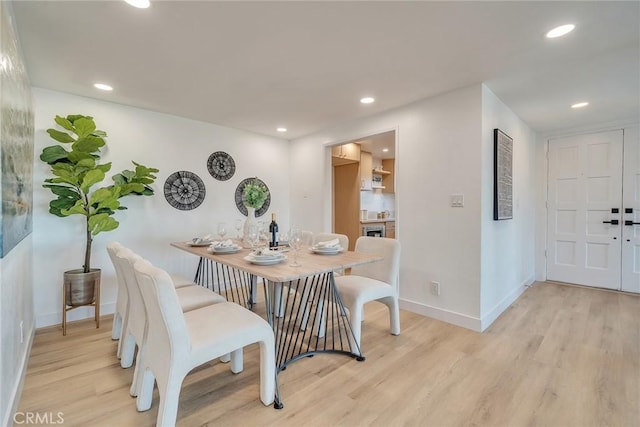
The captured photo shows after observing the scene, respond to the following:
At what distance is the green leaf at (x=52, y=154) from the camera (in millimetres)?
2574

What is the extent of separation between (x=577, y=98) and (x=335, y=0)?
3.06 meters

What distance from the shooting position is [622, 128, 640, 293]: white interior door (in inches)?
145

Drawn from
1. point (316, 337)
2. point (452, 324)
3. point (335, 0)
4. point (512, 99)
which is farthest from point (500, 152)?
point (316, 337)

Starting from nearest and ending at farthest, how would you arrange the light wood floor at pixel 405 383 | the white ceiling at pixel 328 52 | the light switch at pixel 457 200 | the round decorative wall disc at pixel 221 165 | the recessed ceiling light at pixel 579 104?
the light wood floor at pixel 405 383 → the white ceiling at pixel 328 52 → the light switch at pixel 457 200 → the recessed ceiling light at pixel 579 104 → the round decorative wall disc at pixel 221 165

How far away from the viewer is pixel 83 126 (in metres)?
2.60

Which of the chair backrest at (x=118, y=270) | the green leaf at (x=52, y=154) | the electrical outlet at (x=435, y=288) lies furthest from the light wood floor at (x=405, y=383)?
the green leaf at (x=52, y=154)

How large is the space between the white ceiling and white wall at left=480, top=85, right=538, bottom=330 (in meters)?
0.30

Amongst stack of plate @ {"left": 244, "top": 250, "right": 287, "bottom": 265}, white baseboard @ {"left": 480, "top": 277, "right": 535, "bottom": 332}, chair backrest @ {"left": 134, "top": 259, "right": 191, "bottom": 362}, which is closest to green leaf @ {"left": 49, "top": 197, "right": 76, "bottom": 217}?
chair backrest @ {"left": 134, "top": 259, "right": 191, "bottom": 362}

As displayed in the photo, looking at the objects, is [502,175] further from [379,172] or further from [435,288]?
[379,172]

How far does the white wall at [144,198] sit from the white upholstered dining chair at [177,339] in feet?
6.60

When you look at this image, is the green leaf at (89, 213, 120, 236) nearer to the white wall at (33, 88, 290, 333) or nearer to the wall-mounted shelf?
the white wall at (33, 88, 290, 333)

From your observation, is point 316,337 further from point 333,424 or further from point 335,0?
point 335,0

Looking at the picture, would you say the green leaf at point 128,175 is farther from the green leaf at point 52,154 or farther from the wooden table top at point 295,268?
the wooden table top at point 295,268

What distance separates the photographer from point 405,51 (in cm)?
213
